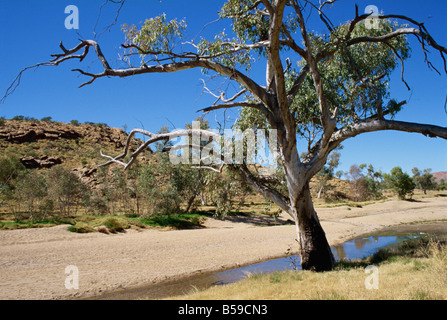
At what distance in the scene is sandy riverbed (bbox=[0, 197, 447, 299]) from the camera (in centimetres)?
984

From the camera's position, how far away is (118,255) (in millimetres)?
13828

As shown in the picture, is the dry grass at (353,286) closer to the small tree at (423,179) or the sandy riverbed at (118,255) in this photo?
the sandy riverbed at (118,255)

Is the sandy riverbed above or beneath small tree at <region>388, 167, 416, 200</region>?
beneath

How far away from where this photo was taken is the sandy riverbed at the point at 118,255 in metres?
9.84

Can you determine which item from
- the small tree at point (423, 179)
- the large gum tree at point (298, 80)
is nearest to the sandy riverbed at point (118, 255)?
the large gum tree at point (298, 80)

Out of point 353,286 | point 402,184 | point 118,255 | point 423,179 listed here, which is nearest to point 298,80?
point 353,286

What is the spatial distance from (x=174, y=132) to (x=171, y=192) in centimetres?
1966

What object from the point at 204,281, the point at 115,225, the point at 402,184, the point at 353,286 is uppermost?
the point at 402,184

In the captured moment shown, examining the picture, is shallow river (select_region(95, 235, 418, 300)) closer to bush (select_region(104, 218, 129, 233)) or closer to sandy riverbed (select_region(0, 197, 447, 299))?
sandy riverbed (select_region(0, 197, 447, 299))

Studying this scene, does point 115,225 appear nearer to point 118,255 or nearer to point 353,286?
point 118,255

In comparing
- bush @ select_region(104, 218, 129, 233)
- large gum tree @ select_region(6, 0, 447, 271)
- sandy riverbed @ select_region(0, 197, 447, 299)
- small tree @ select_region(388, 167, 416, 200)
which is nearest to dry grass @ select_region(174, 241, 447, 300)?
large gum tree @ select_region(6, 0, 447, 271)

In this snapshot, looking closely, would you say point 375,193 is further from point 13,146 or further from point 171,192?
point 13,146

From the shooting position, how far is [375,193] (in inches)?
2089

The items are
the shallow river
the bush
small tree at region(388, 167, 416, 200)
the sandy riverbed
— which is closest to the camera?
the shallow river
